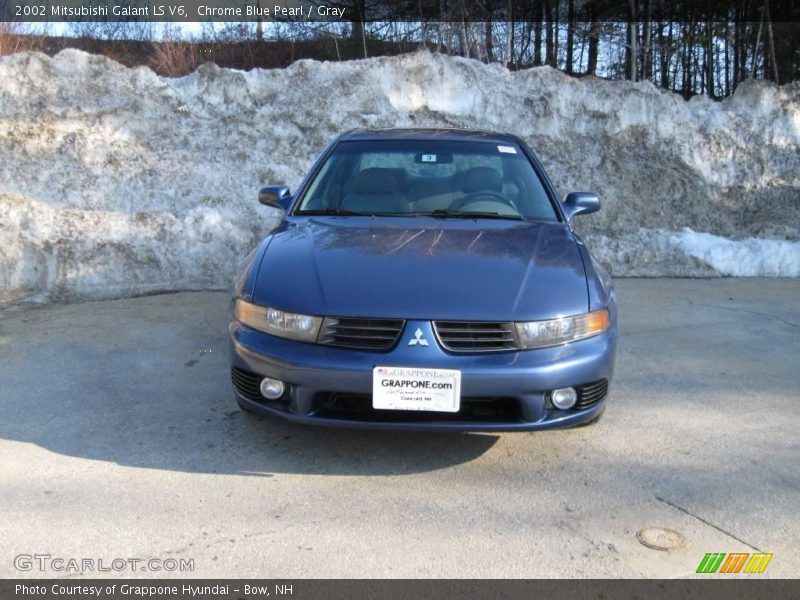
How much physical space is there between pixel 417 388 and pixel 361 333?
0.36 metres

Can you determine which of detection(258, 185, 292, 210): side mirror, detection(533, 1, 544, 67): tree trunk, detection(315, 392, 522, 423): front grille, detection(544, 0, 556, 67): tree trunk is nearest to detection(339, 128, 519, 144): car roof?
detection(258, 185, 292, 210): side mirror

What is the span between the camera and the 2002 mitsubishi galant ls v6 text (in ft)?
10.5

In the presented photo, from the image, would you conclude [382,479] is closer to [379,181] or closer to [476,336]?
[476,336]

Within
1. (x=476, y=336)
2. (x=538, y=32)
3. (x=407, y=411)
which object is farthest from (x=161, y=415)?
(x=538, y=32)

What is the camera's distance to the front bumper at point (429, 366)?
320cm

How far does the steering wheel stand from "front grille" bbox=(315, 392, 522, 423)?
5.48ft

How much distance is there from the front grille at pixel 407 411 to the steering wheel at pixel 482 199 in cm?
167

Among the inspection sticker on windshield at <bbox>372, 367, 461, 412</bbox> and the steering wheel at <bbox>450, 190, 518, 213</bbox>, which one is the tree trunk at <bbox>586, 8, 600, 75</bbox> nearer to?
the steering wheel at <bbox>450, 190, 518, 213</bbox>

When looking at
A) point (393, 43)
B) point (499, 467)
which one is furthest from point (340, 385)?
point (393, 43)

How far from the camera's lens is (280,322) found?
3420 millimetres

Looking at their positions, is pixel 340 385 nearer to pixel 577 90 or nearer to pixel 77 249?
pixel 77 249

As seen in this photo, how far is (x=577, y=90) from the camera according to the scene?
10828mm

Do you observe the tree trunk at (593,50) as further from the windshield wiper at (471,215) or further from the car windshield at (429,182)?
the windshield wiper at (471,215)

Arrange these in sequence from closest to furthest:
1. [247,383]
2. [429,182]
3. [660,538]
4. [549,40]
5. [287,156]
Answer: [660,538], [247,383], [429,182], [287,156], [549,40]
